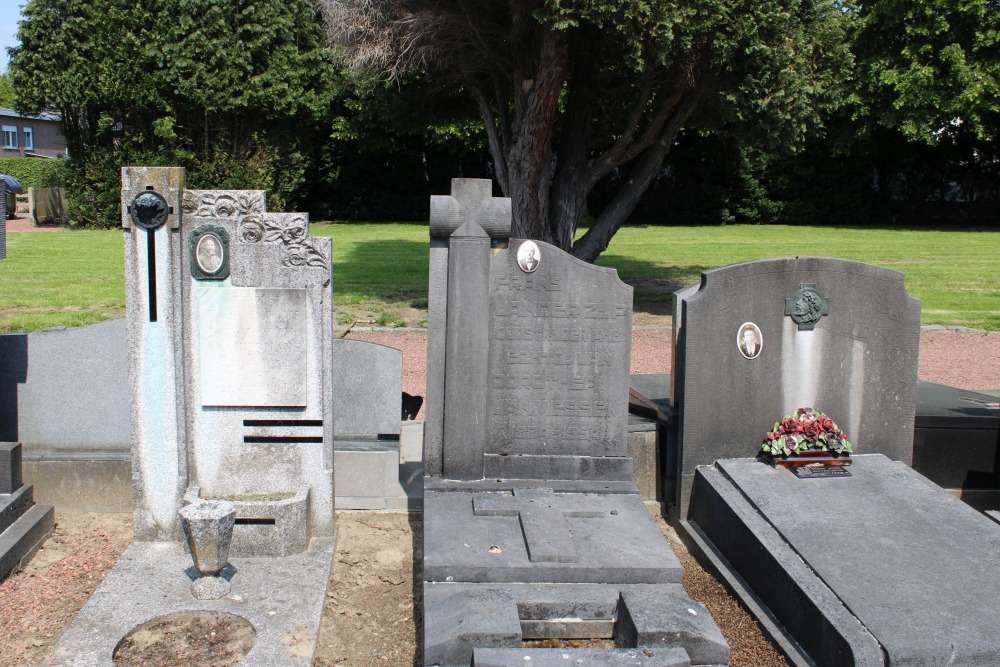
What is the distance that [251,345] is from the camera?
520 centimetres

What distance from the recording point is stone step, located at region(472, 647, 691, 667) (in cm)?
379

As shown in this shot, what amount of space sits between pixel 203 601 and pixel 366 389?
1.85 m

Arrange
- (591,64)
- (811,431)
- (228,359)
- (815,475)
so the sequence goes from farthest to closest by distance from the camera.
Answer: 1. (591,64)
2. (811,431)
3. (815,475)
4. (228,359)

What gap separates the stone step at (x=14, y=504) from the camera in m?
5.33

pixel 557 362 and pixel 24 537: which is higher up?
pixel 557 362

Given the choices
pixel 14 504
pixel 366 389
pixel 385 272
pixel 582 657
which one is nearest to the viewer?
pixel 582 657

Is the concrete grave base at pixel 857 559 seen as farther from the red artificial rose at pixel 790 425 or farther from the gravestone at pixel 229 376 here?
the gravestone at pixel 229 376

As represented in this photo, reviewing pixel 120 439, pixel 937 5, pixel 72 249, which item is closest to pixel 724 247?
pixel 937 5

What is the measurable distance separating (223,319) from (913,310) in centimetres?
436

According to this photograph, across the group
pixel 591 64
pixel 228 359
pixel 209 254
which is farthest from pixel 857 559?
pixel 591 64

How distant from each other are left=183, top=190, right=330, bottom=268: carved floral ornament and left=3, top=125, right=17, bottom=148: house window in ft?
176

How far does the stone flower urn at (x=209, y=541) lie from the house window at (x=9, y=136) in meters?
54.6

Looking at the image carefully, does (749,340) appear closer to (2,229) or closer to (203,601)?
(203,601)

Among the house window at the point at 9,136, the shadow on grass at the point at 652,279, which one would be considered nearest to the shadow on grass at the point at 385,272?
the shadow on grass at the point at 652,279
